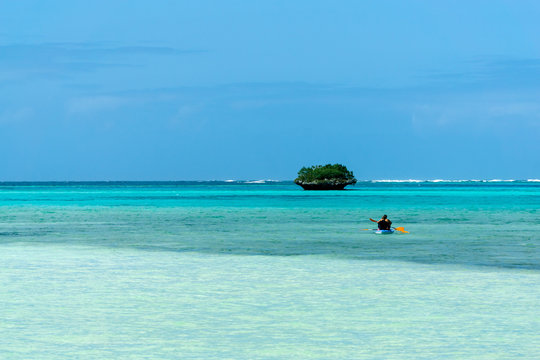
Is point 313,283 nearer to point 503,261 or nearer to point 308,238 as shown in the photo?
point 503,261

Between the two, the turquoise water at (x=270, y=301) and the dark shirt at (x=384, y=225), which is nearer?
the turquoise water at (x=270, y=301)

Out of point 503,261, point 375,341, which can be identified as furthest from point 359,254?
point 375,341

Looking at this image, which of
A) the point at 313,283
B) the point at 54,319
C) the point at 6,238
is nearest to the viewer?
the point at 54,319

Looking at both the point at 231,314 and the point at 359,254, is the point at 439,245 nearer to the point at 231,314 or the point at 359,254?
the point at 359,254

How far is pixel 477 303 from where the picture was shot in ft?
57.2

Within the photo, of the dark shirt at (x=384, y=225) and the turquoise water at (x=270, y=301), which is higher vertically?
the dark shirt at (x=384, y=225)

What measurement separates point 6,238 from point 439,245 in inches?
828

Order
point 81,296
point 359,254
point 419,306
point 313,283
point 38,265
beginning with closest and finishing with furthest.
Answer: point 419,306 → point 81,296 → point 313,283 → point 38,265 → point 359,254

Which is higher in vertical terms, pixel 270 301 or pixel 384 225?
pixel 384 225

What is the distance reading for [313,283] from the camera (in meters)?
21.1

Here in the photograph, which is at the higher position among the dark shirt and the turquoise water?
the dark shirt

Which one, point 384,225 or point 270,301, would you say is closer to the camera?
point 270,301

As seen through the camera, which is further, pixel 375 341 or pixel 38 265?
pixel 38 265

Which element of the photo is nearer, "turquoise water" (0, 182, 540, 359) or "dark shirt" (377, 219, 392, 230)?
"turquoise water" (0, 182, 540, 359)
